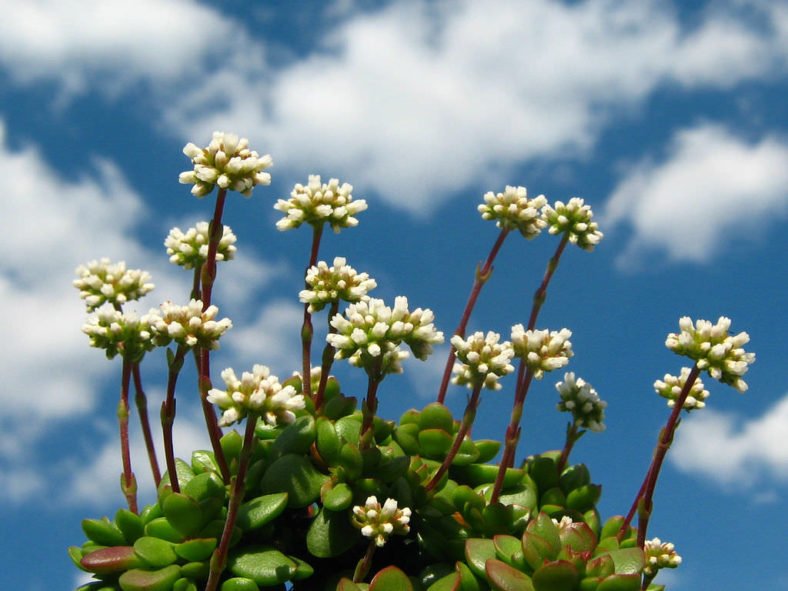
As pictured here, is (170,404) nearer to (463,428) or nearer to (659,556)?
(463,428)

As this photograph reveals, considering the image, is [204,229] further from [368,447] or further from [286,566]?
[286,566]

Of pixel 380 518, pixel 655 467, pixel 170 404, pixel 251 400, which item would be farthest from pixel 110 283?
pixel 655 467

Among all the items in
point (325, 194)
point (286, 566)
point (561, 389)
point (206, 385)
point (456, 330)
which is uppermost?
point (325, 194)

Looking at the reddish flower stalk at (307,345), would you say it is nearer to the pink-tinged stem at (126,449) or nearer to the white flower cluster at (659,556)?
the pink-tinged stem at (126,449)

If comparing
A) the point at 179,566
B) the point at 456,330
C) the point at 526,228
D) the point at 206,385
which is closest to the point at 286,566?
the point at 179,566

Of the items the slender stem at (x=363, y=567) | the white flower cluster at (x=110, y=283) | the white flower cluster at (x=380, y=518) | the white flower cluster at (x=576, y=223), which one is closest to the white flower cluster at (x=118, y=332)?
the white flower cluster at (x=110, y=283)

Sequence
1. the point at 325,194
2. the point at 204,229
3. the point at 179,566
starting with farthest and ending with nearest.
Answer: the point at 204,229, the point at 325,194, the point at 179,566
